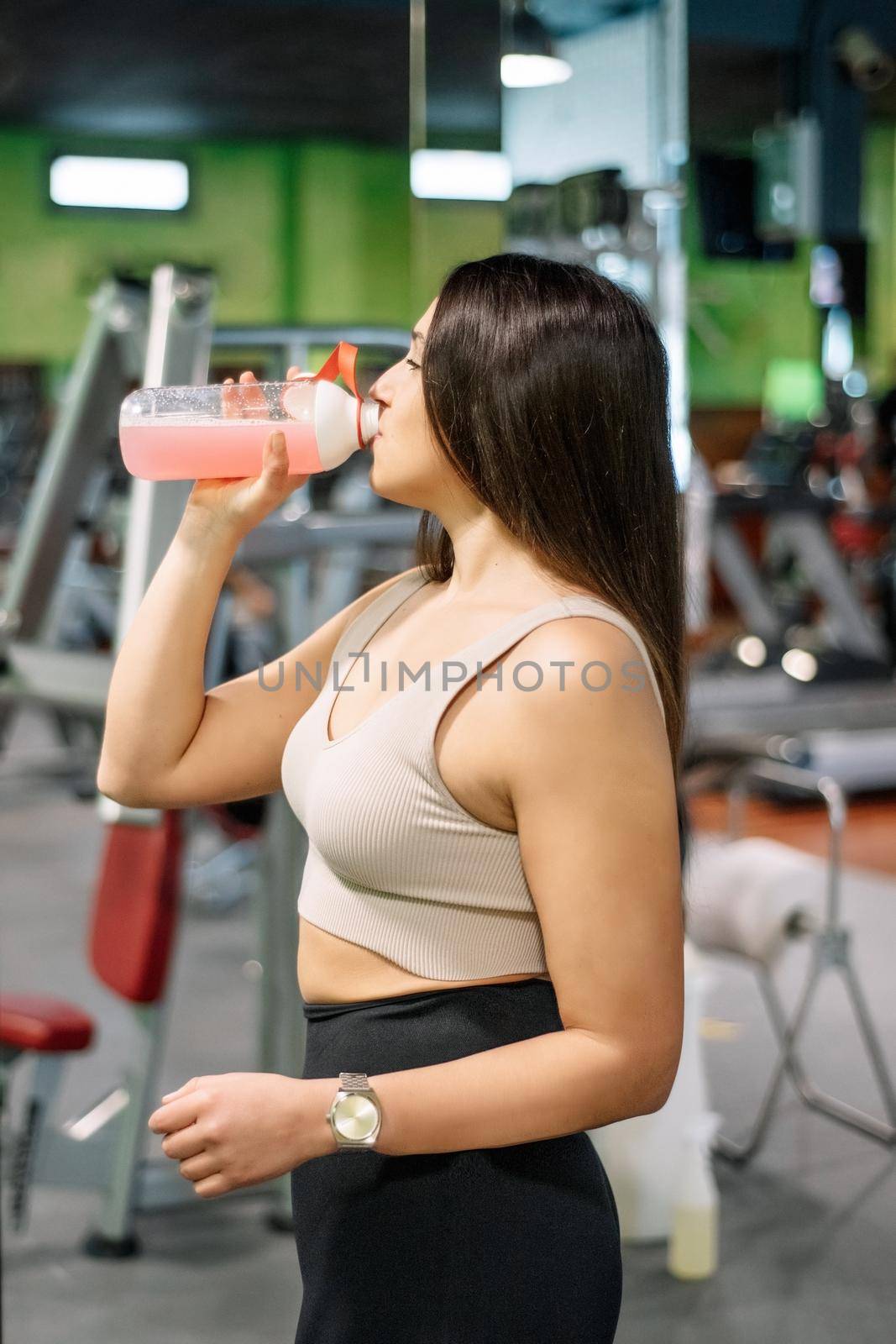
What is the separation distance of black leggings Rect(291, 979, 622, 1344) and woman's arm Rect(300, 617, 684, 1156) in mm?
78

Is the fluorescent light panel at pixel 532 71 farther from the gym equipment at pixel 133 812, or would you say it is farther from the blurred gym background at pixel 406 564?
the gym equipment at pixel 133 812

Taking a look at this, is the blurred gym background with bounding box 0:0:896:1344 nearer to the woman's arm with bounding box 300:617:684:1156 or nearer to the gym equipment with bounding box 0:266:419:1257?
the gym equipment with bounding box 0:266:419:1257

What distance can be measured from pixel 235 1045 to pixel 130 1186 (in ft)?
3.34

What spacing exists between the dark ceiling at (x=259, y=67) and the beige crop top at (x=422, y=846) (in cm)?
424

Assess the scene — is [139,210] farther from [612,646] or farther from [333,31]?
[612,646]

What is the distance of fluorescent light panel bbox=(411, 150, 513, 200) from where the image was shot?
430 centimetres

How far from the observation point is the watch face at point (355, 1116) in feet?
2.98

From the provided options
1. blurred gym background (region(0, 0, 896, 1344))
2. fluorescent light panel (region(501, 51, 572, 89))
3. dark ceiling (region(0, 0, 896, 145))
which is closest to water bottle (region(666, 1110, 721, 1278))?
blurred gym background (region(0, 0, 896, 1344))

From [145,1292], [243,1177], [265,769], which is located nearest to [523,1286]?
[243,1177]

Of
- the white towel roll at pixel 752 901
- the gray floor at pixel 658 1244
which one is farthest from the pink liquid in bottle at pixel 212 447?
the white towel roll at pixel 752 901

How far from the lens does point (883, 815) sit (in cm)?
589

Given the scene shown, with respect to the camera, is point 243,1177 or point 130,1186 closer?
point 243,1177

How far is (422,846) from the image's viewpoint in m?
0.98

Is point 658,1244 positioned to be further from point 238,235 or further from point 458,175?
point 238,235
